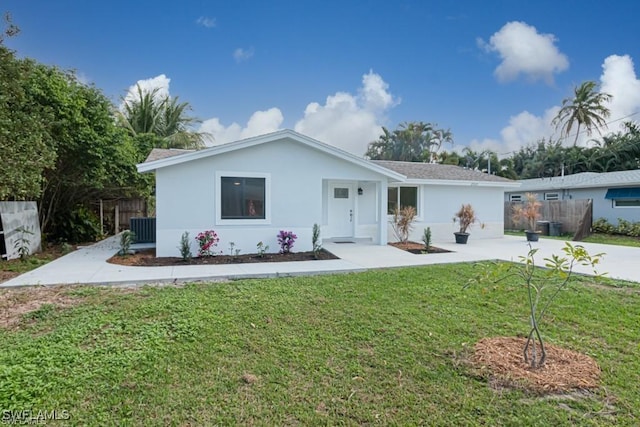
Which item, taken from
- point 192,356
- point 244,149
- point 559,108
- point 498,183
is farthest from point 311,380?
point 559,108

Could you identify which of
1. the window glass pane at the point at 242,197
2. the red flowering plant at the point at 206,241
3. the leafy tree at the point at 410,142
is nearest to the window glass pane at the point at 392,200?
the window glass pane at the point at 242,197

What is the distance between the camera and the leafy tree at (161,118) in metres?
27.2

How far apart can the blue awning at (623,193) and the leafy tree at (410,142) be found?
20855mm

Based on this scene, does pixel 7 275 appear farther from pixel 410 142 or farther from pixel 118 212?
pixel 410 142

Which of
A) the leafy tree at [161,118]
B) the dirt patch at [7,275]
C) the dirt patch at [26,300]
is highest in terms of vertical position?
the leafy tree at [161,118]

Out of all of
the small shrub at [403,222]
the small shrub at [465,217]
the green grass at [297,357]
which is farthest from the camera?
the small shrub at [465,217]

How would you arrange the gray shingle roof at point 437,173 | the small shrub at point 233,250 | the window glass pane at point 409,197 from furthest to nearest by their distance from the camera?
the gray shingle roof at point 437,173 < the window glass pane at point 409,197 < the small shrub at point 233,250

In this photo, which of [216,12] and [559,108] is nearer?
[216,12]

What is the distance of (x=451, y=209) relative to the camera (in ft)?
49.9

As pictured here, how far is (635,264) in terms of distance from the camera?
934 centimetres

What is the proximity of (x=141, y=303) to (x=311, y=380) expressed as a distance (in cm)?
352

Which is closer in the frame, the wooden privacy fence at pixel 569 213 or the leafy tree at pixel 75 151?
the leafy tree at pixel 75 151

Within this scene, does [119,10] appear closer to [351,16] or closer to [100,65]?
[100,65]

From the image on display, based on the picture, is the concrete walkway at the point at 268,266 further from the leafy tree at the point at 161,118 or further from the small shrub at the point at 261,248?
the leafy tree at the point at 161,118
